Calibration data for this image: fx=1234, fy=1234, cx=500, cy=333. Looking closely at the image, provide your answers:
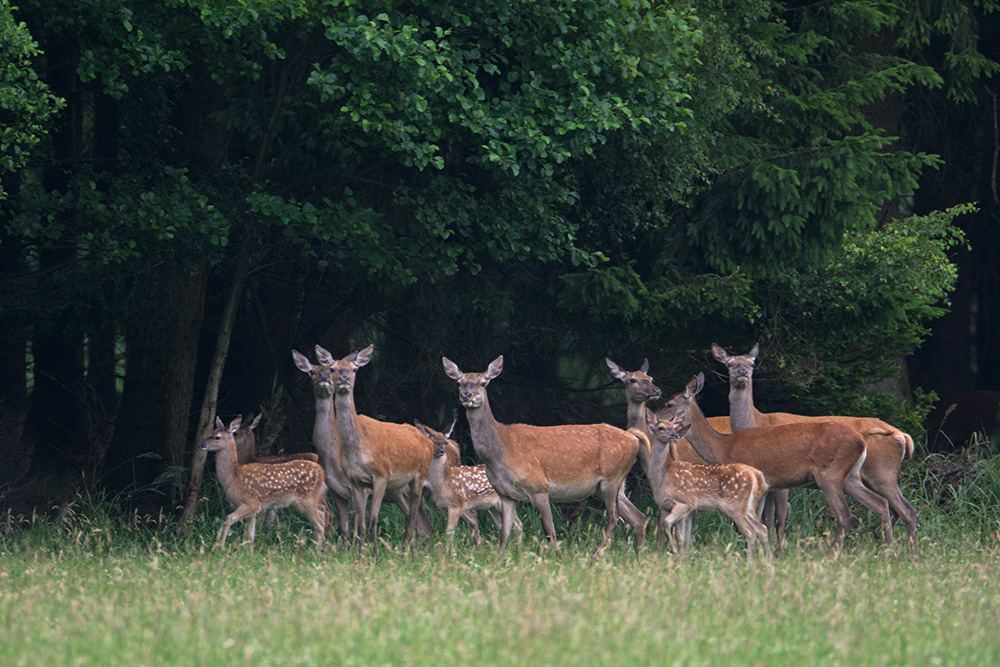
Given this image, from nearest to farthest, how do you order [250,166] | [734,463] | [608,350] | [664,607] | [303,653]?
[303,653]
[664,607]
[734,463]
[250,166]
[608,350]

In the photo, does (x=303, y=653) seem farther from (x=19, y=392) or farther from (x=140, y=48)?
(x=19, y=392)

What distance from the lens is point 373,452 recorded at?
10914mm

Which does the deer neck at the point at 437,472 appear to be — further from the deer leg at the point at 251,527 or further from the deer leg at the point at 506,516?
the deer leg at the point at 251,527

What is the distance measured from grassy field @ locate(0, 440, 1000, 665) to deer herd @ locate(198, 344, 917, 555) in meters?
0.92

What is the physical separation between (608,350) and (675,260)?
1273 millimetres

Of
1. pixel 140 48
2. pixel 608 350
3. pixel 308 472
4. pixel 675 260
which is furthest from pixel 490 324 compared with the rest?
pixel 140 48

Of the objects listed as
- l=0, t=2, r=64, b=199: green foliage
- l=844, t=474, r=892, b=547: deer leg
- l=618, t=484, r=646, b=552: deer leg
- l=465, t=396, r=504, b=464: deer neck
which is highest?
l=0, t=2, r=64, b=199: green foliage

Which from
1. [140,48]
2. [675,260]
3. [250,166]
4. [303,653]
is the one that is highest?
[140,48]

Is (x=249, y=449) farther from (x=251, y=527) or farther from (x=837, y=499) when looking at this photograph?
(x=837, y=499)

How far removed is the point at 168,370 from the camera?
12.5 m

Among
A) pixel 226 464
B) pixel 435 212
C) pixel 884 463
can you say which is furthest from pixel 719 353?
pixel 226 464

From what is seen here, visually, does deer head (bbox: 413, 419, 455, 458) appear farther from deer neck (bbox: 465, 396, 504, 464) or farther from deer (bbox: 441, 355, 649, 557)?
deer neck (bbox: 465, 396, 504, 464)

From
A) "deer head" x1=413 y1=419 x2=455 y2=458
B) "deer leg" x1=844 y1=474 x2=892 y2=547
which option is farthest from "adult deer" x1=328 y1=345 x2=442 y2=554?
"deer leg" x1=844 y1=474 x2=892 y2=547

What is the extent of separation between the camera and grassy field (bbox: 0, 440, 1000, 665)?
5.81 m
